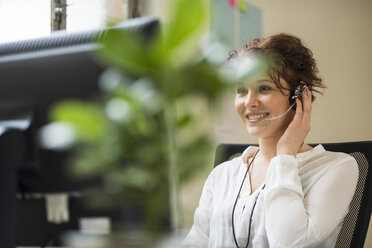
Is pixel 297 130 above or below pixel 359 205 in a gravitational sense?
above

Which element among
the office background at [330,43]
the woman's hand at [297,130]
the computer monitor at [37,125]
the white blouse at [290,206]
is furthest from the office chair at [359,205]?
the office background at [330,43]

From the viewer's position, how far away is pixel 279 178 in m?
1.39

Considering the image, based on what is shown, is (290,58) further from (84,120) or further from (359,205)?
(84,120)

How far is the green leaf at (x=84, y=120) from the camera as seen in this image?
1.23ft

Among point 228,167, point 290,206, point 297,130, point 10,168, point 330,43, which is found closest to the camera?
point 10,168

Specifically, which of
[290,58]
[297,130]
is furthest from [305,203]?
[290,58]

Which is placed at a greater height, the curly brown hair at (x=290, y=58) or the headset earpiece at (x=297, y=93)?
the curly brown hair at (x=290, y=58)

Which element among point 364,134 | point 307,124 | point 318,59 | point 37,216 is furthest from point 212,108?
point 364,134

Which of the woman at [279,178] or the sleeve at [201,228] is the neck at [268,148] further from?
the sleeve at [201,228]

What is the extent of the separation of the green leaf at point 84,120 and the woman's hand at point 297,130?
1.17m

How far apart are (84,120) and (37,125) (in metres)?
0.49

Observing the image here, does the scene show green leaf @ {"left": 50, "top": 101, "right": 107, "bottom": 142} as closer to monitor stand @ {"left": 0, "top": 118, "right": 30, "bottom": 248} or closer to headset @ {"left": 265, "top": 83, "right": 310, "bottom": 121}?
monitor stand @ {"left": 0, "top": 118, "right": 30, "bottom": 248}

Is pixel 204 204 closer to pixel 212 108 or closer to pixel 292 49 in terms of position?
pixel 292 49

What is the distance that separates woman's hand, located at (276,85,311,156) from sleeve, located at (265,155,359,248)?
2.9 inches
